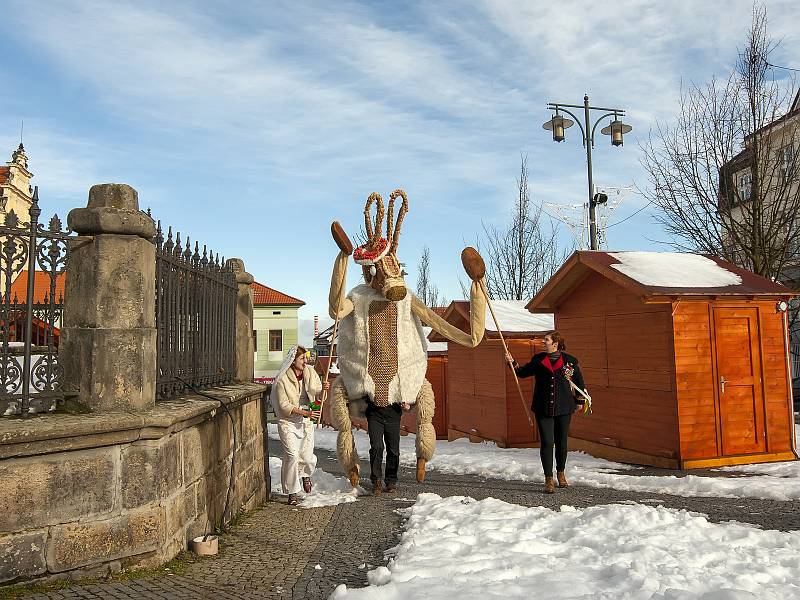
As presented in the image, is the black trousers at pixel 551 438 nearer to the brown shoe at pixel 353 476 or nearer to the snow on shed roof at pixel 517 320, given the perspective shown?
the brown shoe at pixel 353 476

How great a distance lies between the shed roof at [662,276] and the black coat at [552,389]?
7.07 feet

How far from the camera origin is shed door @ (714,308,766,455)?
30.1ft

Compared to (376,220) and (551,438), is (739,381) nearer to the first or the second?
(551,438)

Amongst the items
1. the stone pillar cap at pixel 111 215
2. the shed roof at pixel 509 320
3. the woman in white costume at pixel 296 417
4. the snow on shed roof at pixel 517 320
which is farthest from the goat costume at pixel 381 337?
the snow on shed roof at pixel 517 320

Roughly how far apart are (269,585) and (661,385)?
6.78 metres

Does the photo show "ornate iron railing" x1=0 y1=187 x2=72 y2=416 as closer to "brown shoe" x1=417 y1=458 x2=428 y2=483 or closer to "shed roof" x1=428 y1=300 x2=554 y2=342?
"brown shoe" x1=417 y1=458 x2=428 y2=483

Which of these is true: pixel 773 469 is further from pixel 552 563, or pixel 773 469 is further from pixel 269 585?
pixel 269 585

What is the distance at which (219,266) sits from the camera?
21.9 feet

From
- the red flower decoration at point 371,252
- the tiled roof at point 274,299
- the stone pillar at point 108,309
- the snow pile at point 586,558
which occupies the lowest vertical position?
the snow pile at point 586,558

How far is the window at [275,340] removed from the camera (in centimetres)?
5052

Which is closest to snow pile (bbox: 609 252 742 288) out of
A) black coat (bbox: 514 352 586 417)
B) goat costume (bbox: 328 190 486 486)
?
black coat (bbox: 514 352 586 417)

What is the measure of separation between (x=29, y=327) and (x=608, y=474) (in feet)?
22.7

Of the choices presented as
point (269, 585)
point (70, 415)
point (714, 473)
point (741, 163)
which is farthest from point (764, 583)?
point (741, 163)

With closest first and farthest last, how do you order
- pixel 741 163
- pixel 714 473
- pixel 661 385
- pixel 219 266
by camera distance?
pixel 219 266, pixel 714 473, pixel 661 385, pixel 741 163
